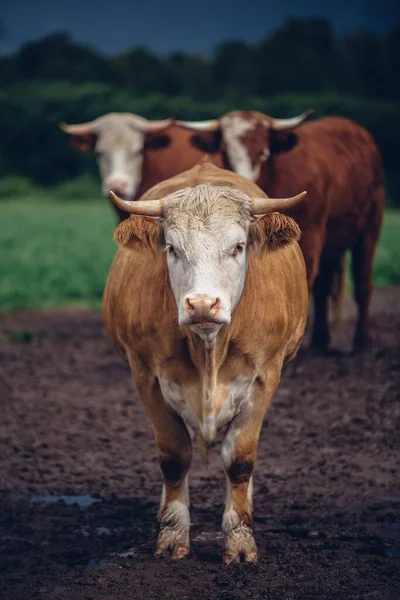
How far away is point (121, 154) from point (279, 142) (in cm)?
267

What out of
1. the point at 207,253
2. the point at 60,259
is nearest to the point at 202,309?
the point at 207,253

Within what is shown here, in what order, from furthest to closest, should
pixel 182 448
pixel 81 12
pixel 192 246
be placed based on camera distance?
pixel 81 12 < pixel 182 448 < pixel 192 246

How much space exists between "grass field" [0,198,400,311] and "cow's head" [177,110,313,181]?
436cm

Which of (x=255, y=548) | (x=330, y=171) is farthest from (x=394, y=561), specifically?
(x=330, y=171)

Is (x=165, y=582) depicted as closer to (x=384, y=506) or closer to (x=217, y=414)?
(x=217, y=414)

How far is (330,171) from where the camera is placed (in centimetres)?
792

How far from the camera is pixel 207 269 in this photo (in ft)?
12.6

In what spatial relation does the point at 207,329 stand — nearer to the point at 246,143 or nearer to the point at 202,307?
the point at 202,307

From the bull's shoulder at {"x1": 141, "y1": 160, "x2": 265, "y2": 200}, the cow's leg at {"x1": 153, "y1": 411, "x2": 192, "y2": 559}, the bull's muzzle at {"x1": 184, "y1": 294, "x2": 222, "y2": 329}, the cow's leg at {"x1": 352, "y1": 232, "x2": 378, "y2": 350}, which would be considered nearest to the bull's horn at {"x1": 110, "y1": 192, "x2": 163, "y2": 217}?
the bull's shoulder at {"x1": 141, "y1": 160, "x2": 265, "y2": 200}

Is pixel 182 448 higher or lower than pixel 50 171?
higher

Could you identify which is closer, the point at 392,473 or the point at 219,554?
the point at 219,554

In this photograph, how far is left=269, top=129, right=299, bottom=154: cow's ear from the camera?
754 centimetres

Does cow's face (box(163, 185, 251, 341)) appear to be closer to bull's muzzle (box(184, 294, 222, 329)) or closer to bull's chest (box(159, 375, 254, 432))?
bull's muzzle (box(184, 294, 222, 329))

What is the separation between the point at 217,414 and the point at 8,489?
162 centimetres
